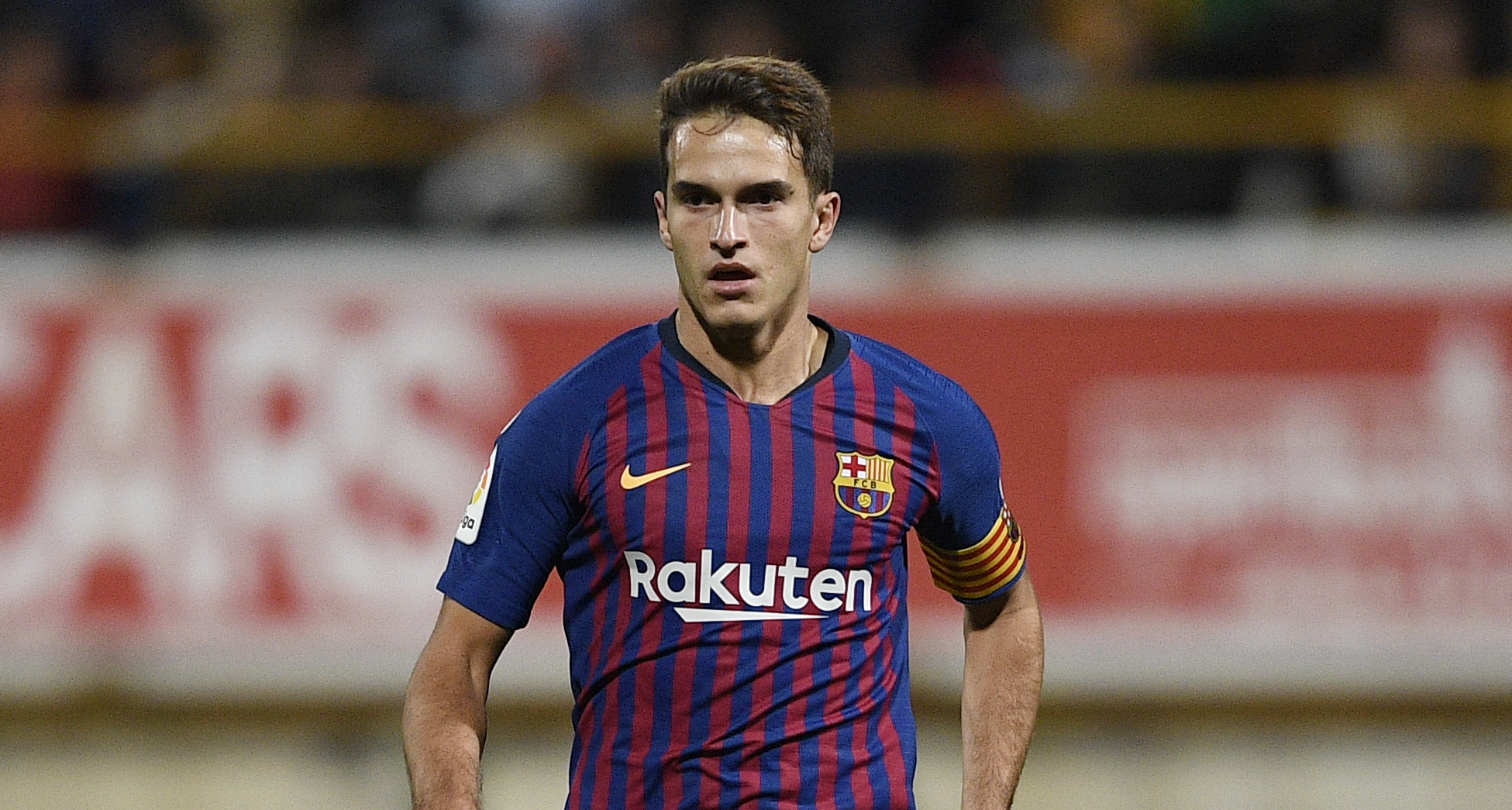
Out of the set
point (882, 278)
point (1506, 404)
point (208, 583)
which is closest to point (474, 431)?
point (208, 583)

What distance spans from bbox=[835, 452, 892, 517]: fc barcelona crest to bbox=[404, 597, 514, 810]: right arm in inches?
25.3

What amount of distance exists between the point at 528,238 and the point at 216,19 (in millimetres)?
2186

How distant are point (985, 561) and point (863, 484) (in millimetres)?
362

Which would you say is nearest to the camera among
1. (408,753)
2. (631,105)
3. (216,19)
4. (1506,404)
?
(408,753)

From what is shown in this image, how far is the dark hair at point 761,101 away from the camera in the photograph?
11.5 ft

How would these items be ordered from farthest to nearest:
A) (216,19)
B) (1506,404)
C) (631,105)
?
(216,19), (631,105), (1506,404)

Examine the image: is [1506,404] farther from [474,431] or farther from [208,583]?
[208,583]

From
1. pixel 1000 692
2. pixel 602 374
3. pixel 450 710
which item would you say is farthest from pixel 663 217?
pixel 1000 692

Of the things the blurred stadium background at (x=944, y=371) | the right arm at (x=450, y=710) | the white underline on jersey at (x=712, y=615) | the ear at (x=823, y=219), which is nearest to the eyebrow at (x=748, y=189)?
the ear at (x=823, y=219)

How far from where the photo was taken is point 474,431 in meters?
7.86

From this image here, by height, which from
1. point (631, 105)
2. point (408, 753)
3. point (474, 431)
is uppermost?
point (631, 105)

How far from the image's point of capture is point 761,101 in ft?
11.5

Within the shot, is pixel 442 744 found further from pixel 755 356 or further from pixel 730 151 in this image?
pixel 730 151

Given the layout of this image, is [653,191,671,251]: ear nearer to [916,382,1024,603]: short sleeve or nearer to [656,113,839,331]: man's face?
[656,113,839,331]: man's face
